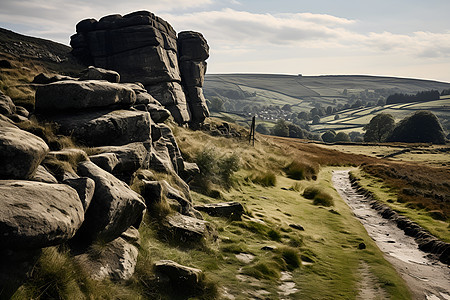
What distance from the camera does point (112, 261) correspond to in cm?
693

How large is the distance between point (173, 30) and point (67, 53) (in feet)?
48.6

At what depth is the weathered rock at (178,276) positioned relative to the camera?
7430mm

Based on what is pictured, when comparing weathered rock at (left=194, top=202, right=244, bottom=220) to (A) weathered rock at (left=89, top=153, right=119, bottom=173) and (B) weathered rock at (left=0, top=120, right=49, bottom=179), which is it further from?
(B) weathered rock at (left=0, top=120, right=49, bottom=179)

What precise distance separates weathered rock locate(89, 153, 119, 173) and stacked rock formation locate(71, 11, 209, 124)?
3052 cm

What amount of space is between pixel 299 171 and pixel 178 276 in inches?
1064

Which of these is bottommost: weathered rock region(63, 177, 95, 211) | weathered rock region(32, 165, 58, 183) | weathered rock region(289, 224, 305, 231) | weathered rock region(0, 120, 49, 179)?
weathered rock region(289, 224, 305, 231)

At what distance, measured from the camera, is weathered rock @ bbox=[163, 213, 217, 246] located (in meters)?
9.84

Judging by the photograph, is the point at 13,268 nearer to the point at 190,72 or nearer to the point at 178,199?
the point at 178,199

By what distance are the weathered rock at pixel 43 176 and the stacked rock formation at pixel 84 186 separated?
1.0 inches

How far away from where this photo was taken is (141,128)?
12.9 meters

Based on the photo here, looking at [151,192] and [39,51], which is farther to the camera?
[39,51]

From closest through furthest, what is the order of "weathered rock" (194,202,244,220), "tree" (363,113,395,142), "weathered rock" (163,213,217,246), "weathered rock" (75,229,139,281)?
"weathered rock" (75,229,139,281) < "weathered rock" (163,213,217,246) < "weathered rock" (194,202,244,220) < "tree" (363,113,395,142)

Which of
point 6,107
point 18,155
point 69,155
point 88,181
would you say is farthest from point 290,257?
point 6,107

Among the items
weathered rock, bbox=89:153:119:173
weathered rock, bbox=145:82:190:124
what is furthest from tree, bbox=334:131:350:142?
weathered rock, bbox=89:153:119:173
